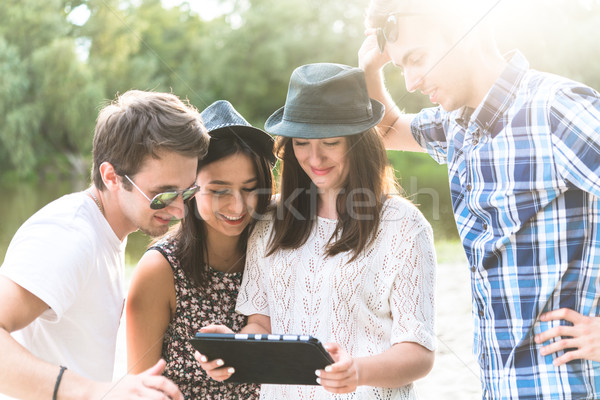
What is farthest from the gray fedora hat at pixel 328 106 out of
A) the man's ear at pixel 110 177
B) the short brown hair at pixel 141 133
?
the man's ear at pixel 110 177

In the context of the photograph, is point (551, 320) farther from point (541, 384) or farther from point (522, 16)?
point (522, 16)

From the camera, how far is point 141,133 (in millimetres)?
2314

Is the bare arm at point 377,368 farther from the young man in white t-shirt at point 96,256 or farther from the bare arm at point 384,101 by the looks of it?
the bare arm at point 384,101

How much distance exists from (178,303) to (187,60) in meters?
24.2

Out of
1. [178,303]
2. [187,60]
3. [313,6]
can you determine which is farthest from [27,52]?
[178,303]

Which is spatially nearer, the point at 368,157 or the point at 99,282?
the point at 99,282

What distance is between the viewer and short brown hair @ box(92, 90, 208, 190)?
231 cm

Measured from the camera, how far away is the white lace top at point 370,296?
2291 millimetres

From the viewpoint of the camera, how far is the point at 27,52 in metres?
19.2

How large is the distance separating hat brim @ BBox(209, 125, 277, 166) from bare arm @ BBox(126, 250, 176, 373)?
1.87 feet

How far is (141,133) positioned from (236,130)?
17.2 inches

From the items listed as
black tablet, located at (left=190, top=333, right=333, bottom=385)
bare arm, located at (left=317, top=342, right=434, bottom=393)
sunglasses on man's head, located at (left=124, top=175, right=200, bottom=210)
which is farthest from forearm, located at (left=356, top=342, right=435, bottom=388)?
sunglasses on man's head, located at (left=124, top=175, right=200, bottom=210)

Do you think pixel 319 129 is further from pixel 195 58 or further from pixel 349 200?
pixel 195 58

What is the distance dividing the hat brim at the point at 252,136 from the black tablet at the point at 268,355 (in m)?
0.93
